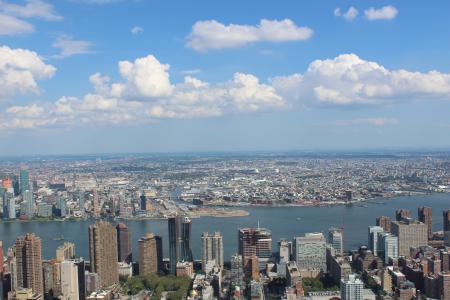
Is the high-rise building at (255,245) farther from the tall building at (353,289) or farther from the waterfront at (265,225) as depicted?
the tall building at (353,289)

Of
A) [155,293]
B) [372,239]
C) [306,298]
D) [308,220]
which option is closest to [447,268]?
[372,239]

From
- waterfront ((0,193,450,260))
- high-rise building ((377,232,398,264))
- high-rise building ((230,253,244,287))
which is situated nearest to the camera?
high-rise building ((230,253,244,287))

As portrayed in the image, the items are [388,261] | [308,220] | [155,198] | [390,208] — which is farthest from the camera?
[155,198]

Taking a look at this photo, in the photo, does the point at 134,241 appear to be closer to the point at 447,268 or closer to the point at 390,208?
the point at 447,268

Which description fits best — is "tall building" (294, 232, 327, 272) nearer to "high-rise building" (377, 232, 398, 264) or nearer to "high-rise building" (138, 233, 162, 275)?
"high-rise building" (377, 232, 398, 264)

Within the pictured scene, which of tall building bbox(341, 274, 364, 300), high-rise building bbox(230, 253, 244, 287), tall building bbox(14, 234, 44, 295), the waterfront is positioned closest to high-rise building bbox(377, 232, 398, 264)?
the waterfront

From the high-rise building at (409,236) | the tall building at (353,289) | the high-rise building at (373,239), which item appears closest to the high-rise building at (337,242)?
the high-rise building at (373,239)

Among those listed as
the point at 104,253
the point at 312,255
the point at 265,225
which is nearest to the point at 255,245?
the point at 312,255
